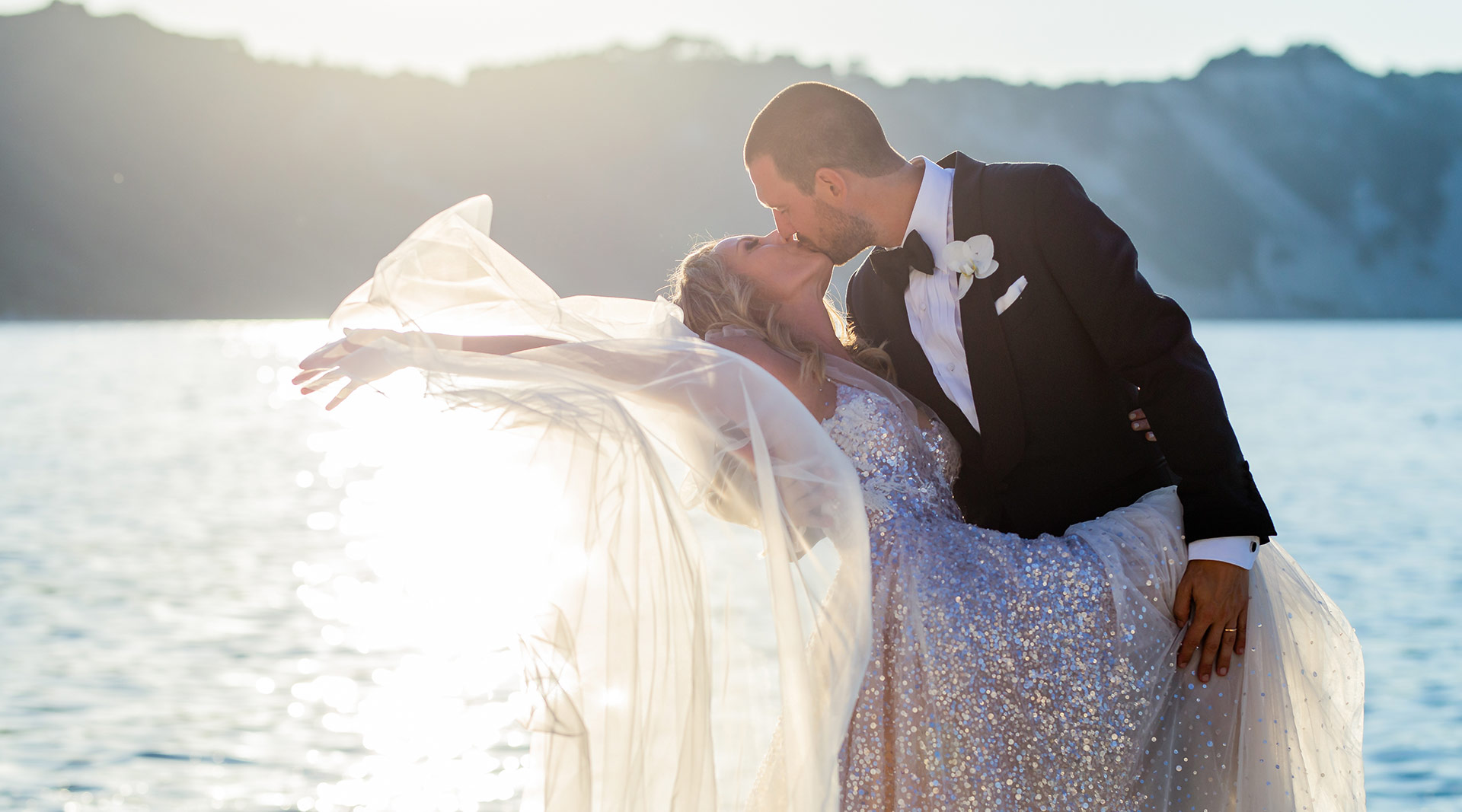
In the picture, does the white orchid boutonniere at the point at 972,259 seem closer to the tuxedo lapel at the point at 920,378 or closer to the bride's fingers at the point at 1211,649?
the tuxedo lapel at the point at 920,378

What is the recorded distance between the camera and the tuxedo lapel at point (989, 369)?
7.79ft

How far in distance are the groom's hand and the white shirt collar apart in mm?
795

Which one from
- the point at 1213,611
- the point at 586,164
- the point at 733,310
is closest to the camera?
the point at 1213,611

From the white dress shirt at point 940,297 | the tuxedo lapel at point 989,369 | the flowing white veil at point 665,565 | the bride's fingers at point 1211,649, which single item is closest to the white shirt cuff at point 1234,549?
the bride's fingers at point 1211,649

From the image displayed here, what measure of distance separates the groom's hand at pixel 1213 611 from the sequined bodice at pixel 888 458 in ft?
1.45

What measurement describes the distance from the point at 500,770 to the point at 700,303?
427 centimetres

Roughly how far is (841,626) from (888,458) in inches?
15.3

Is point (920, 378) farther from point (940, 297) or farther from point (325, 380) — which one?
point (325, 380)

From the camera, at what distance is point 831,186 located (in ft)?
8.29

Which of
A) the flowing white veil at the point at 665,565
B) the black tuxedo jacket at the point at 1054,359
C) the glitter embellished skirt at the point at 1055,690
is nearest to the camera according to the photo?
the flowing white veil at the point at 665,565

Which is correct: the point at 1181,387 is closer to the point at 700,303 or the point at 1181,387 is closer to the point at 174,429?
the point at 700,303

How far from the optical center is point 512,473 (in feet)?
7.10

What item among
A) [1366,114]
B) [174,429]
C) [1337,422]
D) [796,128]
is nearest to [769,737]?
[796,128]

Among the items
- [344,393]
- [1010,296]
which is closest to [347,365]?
[344,393]
